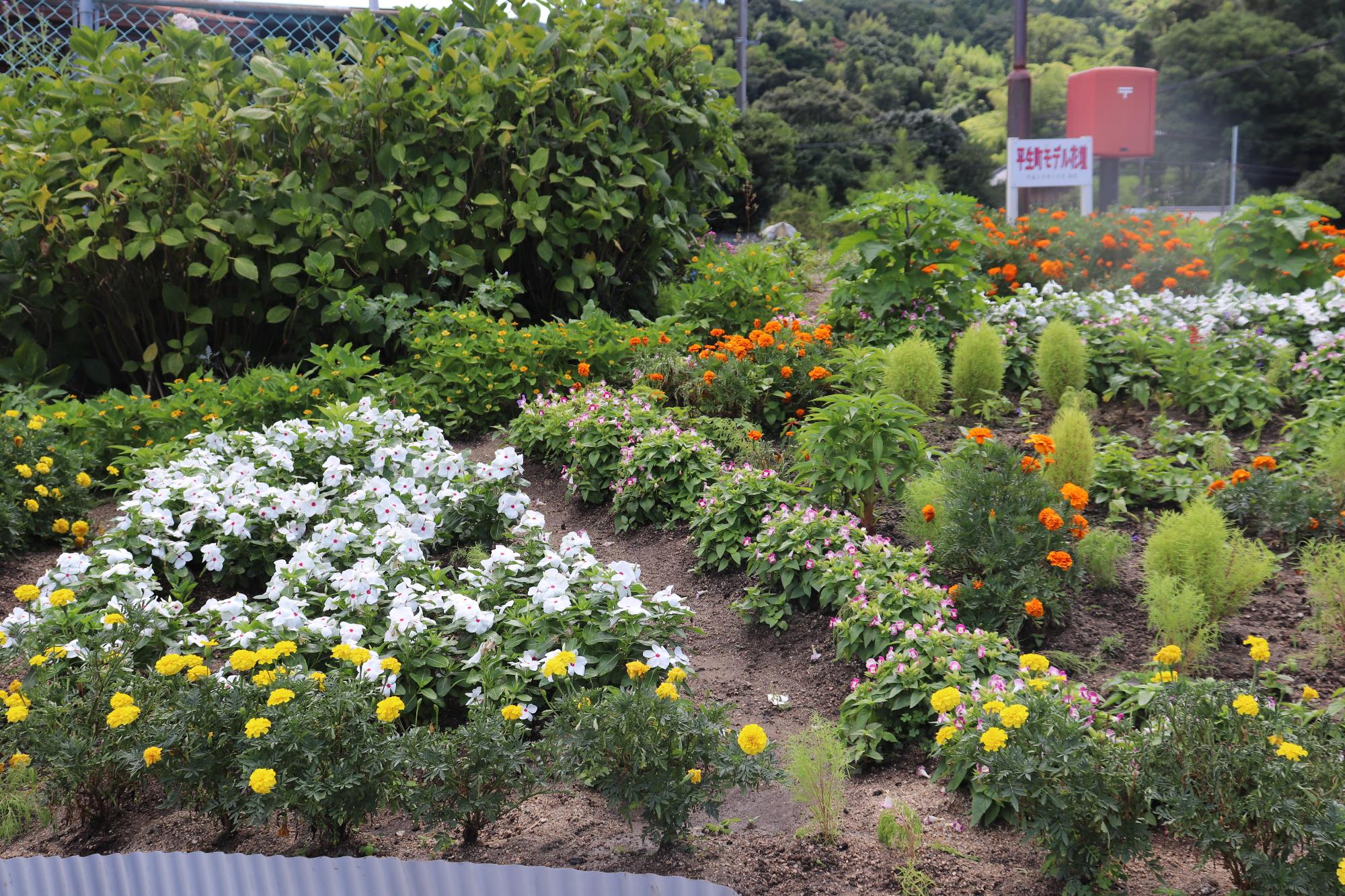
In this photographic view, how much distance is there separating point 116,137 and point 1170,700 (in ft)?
19.9

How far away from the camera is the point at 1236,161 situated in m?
24.5

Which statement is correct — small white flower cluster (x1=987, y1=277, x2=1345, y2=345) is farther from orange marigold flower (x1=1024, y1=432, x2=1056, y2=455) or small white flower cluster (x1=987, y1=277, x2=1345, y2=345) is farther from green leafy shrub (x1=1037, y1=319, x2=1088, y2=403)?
orange marigold flower (x1=1024, y1=432, x2=1056, y2=455)

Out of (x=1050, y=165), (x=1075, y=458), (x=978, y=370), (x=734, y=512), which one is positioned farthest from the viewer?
(x=1050, y=165)

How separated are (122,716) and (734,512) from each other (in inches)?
79.9

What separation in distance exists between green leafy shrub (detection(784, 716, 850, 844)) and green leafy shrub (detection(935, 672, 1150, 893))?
337mm

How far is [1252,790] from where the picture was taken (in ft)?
6.36

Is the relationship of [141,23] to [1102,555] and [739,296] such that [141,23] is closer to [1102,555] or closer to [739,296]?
[739,296]

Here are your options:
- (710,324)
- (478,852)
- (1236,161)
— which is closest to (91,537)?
(478,852)

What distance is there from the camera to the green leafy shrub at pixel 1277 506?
3471mm

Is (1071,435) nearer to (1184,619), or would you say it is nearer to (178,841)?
(1184,619)

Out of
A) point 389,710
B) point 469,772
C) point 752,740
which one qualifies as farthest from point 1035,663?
point 389,710

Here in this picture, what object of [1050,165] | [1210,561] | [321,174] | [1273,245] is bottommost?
[1210,561]

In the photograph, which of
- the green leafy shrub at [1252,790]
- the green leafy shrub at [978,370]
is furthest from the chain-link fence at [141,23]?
the green leafy shrub at [1252,790]

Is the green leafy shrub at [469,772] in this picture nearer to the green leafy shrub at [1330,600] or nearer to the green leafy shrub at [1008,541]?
the green leafy shrub at [1008,541]
